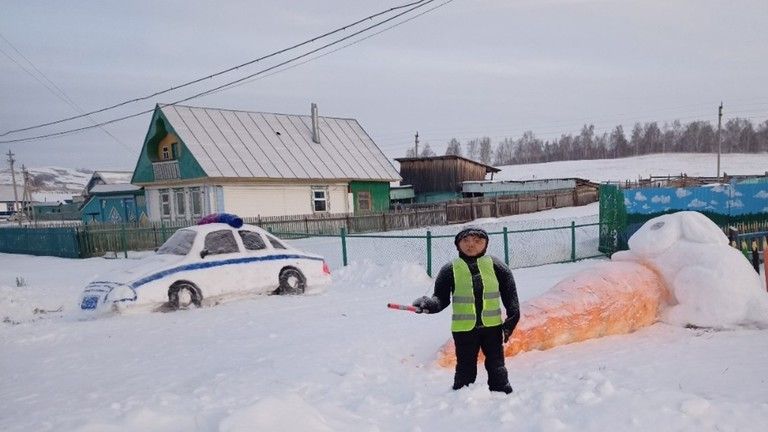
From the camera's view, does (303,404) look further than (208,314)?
No

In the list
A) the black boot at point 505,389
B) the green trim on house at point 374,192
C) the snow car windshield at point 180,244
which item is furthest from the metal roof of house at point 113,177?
the black boot at point 505,389

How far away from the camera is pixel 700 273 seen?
261 inches

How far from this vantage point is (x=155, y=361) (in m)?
6.05

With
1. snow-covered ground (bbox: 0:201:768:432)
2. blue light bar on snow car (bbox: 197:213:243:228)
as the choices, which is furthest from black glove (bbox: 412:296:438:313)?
blue light bar on snow car (bbox: 197:213:243:228)

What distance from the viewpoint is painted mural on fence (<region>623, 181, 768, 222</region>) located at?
1381cm

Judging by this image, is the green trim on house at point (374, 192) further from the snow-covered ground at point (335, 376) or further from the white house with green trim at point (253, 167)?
the snow-covered ground at point (335, 376)

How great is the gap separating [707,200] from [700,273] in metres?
9.04

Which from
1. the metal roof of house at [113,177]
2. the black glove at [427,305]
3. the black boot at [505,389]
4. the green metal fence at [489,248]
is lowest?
the green metal fence at [489,248]

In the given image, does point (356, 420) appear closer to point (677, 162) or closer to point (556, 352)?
point (556, 352)

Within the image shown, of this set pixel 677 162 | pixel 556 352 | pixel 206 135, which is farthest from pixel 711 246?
pixel 677 162

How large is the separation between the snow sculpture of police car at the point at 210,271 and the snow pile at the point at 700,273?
6.03 metres

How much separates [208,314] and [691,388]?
694 cm

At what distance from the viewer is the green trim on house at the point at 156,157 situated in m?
25.0

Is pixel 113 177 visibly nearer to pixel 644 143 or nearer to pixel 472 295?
pixel 472 295
